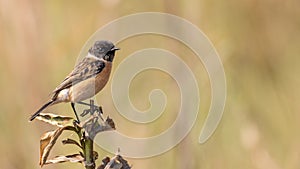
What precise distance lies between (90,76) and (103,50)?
0.13 m

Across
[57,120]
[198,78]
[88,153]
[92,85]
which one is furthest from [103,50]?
[198,78]

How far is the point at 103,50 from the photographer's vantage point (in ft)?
6.14

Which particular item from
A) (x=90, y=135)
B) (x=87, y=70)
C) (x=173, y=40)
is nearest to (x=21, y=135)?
(x=173, y=40)

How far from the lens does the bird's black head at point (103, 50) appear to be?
186 cm

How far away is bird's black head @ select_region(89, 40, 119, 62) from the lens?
1857 mm

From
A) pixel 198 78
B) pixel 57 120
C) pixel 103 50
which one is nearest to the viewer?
pixel 57 120

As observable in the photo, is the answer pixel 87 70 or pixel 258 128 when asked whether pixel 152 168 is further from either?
pixel 87 70

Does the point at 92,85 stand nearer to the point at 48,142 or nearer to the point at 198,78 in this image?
the point at 48,142

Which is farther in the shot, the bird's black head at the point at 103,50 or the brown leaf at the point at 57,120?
the bird's black head at the point at 103,50

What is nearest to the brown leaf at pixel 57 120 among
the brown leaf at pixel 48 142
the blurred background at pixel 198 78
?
the brown leaf at pixel 48 142

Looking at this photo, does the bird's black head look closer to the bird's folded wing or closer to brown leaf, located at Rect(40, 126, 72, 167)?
the bird's folded wing

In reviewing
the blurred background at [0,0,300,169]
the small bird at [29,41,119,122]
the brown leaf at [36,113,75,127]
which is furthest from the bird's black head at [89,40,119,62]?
the blurred background at [0,0,300,169]

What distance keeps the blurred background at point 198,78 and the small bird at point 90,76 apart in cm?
170

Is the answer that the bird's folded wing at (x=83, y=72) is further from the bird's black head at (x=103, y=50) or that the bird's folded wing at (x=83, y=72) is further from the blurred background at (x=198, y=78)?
the blurred background at (x=198, y=78)
